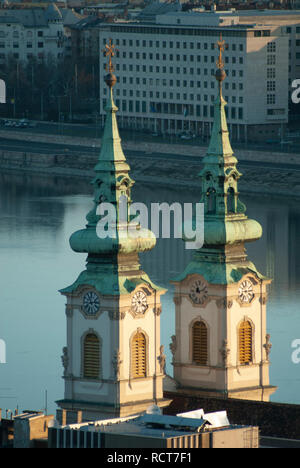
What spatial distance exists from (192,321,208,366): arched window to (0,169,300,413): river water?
6759 mm

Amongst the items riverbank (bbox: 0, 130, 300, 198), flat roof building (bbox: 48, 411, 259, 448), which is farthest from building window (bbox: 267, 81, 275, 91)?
flat roof building (bbox: 48, 411, 259, 448)

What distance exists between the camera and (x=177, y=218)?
9519 centimetres

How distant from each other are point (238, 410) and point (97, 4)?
136 m

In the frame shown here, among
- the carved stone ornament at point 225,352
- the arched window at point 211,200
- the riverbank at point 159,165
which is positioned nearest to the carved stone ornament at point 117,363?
the carved stone ornament at point 225,352

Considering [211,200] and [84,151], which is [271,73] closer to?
[84,151]

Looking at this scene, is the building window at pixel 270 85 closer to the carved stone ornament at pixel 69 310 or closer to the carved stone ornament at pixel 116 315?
the carved stone ornament at pixel 69 310

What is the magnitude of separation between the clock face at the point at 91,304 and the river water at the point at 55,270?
803 centimetres

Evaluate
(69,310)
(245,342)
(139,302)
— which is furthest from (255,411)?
(69,310)

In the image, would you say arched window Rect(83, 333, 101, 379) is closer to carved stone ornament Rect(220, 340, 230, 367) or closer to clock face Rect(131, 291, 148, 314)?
clock face Rect(131, 291, 148, 314)

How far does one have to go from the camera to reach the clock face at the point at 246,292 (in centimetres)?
5231

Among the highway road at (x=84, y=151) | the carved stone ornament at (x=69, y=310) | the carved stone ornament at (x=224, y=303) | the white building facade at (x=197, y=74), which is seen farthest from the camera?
the white building facade at (x=197, y=74)

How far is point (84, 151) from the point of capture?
4761 inches
